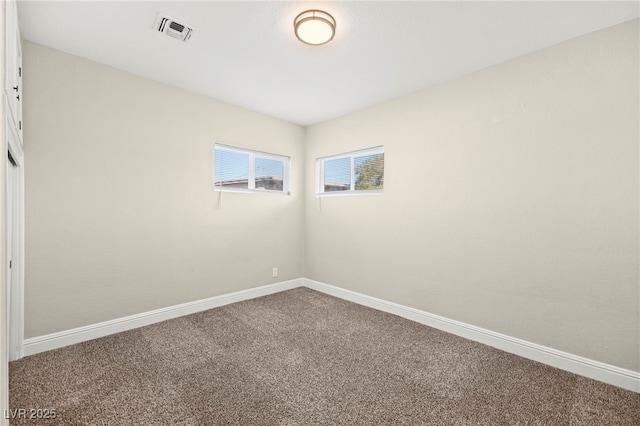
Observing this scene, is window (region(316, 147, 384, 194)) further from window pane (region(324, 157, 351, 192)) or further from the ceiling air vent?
the ceiling air vent

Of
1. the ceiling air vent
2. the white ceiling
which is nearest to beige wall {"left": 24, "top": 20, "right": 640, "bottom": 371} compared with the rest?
the white ceiling

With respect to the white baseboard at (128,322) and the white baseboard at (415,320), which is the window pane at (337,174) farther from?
the white baseboard at (128,322)

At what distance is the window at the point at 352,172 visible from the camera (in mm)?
3678

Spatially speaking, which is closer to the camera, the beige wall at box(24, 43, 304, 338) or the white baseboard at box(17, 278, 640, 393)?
the white baseboard at box(17, 278, 640, 393)

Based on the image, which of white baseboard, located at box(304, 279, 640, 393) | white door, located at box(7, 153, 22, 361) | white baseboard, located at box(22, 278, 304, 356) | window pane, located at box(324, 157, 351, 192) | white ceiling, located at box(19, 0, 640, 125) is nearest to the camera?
white ceiling, located at box(19, 0, 640, 125)

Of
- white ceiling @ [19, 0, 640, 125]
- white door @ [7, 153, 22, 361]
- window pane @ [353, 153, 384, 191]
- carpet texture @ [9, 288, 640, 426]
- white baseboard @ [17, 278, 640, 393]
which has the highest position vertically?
white ceiling @ [19, 0, 640, 125]

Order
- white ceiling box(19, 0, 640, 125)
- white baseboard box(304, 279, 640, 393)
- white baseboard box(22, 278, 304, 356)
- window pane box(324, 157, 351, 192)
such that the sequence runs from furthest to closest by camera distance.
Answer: window pane box(324, 157, 351, 192) → white baseboard box(22, 278, 304, 356) → white baseboard box(304, 279, 640, 393) → white ceiling box(19, 0, 640, 125)

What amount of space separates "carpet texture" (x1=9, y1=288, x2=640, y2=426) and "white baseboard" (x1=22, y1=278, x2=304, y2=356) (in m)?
0.08

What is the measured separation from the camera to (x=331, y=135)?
4.13 m

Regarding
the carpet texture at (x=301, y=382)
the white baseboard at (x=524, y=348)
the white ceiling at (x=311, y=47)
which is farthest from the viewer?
the white baseboard at (x=524, y=348)

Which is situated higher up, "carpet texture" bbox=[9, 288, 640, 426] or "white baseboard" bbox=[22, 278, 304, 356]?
"white baseboard" bbox=[22, 278, 304, 356]

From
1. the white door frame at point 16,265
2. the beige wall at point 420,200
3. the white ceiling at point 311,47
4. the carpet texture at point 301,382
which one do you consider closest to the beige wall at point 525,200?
the beige wall at point 420,200

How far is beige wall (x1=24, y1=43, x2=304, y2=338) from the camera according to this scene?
7.95ft

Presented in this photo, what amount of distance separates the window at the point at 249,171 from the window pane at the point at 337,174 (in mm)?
609
